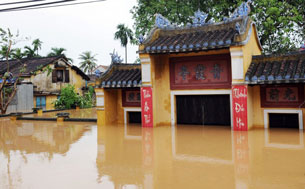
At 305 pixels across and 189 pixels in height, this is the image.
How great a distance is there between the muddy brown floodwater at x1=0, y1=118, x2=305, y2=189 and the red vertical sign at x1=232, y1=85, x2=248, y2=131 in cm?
54

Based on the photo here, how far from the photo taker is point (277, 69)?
40.9 ft

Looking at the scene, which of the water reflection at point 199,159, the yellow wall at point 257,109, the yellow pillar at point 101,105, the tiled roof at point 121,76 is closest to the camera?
the water reflection at point 199,159

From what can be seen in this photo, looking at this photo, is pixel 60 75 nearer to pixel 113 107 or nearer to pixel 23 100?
pixel 23 100

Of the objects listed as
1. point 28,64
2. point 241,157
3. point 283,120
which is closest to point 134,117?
point 283,120

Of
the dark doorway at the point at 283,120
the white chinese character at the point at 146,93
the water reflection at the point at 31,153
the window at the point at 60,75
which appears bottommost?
the water reflection at the point at 31,153

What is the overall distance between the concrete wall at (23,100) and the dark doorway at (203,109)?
684 inches

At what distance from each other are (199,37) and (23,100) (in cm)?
1909

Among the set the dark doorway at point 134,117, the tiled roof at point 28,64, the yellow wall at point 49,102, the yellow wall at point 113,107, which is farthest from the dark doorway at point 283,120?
the yellow wall at point 49,102

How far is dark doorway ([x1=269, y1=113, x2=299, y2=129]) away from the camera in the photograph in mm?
12930

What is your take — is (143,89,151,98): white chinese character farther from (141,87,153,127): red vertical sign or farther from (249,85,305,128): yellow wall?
(249,85,305,128): yellow wall

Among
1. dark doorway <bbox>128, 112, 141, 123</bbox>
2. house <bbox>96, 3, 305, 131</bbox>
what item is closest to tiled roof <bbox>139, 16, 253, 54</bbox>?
house <bbox>96, 3, 305, 131</bbox>

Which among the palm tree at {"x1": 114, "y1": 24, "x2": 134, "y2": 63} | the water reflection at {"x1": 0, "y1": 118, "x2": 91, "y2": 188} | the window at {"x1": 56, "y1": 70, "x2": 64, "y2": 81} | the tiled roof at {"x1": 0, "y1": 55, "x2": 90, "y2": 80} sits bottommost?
the water reflection at {"x1": 0, "y1": 118, "x2": 91, "y2": 188}

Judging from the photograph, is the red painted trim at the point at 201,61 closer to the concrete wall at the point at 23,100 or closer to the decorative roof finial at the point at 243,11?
the decorative roof finial at the point at 243,11

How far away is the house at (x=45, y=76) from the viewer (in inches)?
1121
